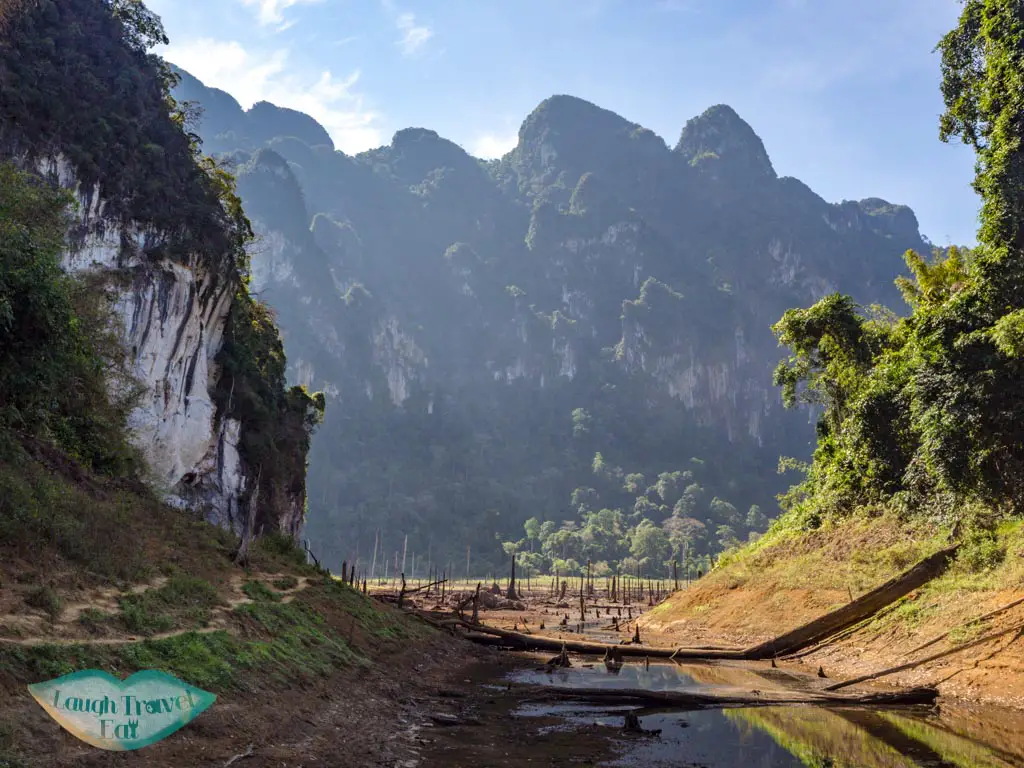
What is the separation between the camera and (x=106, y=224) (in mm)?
31391

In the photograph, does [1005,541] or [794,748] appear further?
[1005,541]

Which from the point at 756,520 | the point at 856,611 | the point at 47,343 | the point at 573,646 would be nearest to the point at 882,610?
the point at 856,611

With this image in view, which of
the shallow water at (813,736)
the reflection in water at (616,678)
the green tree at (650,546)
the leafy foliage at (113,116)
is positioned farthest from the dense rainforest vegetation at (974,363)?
the green tree at (650,546)

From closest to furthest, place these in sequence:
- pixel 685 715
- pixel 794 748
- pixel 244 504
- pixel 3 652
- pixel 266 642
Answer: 1. pixel 3 652
2. pixel 794 748
3. pixel 266 642
4. pixel 685 715
5. pixel 244 504

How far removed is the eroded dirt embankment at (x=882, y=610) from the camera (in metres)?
16.3

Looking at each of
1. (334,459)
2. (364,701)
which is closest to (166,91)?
(364,701)

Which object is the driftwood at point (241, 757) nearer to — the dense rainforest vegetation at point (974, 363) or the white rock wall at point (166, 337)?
the dense rainforest vegetation at point (974, 363)

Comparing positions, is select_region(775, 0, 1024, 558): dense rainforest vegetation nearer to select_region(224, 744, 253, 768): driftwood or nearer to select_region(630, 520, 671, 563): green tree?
select_region(224, 744, 253, 768): driftwood

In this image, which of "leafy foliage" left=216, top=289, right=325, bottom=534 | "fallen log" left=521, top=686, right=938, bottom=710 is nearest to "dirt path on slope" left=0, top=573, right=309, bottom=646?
"fallen log" left=521, top=686, right=938, bottom=710

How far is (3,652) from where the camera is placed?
26.5ft

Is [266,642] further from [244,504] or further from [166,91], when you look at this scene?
[166,91]

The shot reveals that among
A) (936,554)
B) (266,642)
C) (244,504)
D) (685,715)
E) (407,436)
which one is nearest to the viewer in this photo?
(266,642)

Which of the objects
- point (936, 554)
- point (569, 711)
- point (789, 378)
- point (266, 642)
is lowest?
point (569, 711)

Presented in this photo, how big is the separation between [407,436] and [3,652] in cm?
18091
